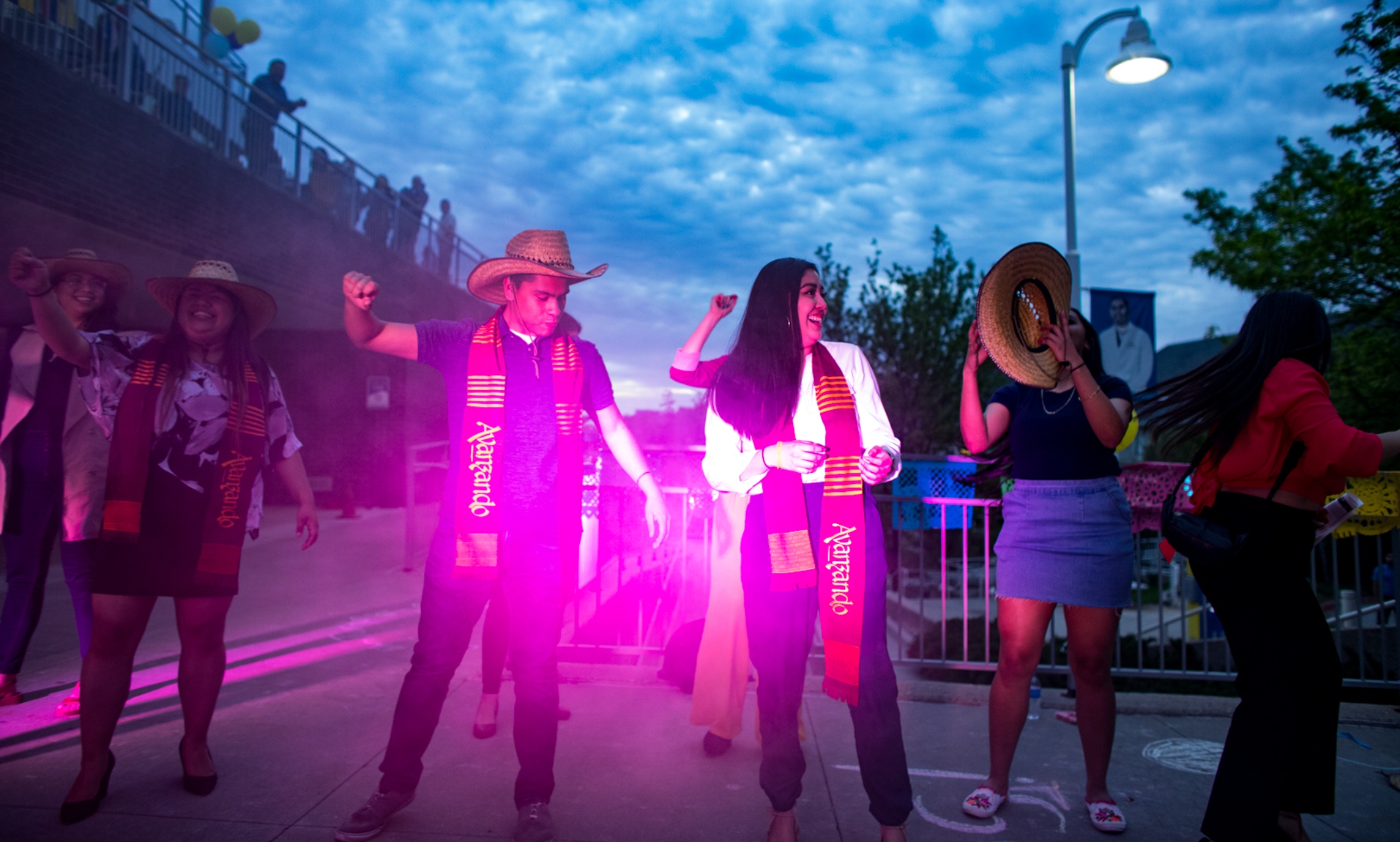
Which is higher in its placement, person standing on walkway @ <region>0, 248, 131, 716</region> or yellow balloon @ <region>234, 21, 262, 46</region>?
yellow balloon @ <region>234, 21, 262, 46</region>

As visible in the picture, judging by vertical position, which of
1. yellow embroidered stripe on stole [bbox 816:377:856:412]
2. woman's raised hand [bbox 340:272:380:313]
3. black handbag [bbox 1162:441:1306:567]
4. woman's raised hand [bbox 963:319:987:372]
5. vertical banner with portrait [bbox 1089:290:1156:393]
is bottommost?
black handbag [bbox 1162:441:1306:567]

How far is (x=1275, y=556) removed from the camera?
240 centimetres

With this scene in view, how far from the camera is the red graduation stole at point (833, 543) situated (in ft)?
A: 8.04

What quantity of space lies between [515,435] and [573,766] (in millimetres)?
1592

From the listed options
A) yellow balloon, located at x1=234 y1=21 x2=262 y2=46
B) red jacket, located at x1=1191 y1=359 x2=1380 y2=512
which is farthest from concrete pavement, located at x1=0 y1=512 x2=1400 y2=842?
yellow balloon, located at x1=234 y1=21 x2=262 y2=46

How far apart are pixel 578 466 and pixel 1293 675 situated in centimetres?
249

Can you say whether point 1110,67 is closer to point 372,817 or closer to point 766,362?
point 766,362

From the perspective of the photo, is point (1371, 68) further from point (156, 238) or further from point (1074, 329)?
point (156, 238)

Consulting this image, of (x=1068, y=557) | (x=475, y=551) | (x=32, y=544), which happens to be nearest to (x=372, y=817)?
(x=475, y=551)

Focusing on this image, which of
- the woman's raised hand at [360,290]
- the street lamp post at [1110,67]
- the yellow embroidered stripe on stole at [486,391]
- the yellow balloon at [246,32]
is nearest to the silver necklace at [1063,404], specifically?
the yellow embroidered stripe on stole at [486,391]

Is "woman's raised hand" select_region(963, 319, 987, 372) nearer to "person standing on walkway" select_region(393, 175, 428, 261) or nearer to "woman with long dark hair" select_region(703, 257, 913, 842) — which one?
"woman with long dark hair" select_region(703, 257, 913, 842)

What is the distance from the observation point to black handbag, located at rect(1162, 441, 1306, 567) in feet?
7.84

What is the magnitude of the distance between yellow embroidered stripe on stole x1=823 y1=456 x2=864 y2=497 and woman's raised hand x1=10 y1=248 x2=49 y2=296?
9.02ft

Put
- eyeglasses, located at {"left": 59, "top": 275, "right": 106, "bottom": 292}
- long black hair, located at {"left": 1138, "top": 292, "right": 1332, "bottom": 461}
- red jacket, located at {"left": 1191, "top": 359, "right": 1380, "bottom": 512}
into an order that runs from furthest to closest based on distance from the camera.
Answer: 1. eyeglasses, located at {"left": 59, "top": 275, "right": 106, "bottom": 292}
2. long black hair, located at {"left": 1138, "top": 292, "right": 1332, "bottom": 461}
3. red jacket, located at {"left": 1191, "top": 359, "right": 1380, "bottom": 512}
